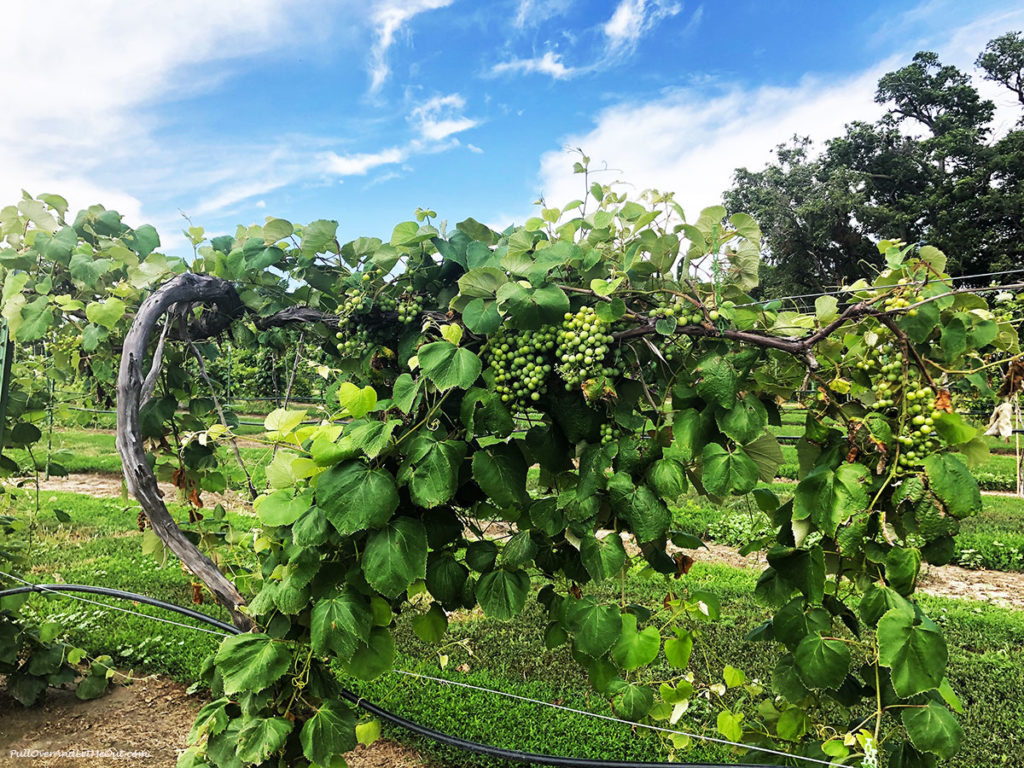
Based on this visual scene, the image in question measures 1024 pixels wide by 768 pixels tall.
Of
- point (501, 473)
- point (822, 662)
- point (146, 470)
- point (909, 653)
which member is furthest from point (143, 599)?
point (909, 653)

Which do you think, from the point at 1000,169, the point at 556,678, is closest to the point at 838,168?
the point at 1000,169

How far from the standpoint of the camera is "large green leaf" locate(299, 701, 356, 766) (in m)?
1.51

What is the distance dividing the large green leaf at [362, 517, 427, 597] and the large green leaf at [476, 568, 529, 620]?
24 cm

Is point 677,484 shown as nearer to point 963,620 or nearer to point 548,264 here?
point 548,264

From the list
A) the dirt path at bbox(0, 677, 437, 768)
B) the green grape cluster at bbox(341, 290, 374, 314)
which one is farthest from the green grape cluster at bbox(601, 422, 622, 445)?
the dirt path at bbox(0, 677, 437, 768)

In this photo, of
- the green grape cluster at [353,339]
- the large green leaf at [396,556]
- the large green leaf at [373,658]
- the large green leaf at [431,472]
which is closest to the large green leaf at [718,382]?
the large green leaf at [431,472]

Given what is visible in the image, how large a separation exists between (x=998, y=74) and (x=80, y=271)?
37474 mm

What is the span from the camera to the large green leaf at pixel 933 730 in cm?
131

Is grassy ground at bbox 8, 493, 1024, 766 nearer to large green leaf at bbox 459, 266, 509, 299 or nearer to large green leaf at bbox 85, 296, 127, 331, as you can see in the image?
large green leaf at bbox 85, 296, 127, 331

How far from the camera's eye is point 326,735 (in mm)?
1526

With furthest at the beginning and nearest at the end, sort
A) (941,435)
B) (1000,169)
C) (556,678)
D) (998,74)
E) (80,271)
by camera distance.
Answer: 1. (998,74)
2. (1000,169)
3. (556,678)
4. (80,271)
5. (941,435)

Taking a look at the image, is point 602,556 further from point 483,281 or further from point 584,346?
point 483,281

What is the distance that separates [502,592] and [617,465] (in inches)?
16.9

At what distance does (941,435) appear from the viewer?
1.25m
